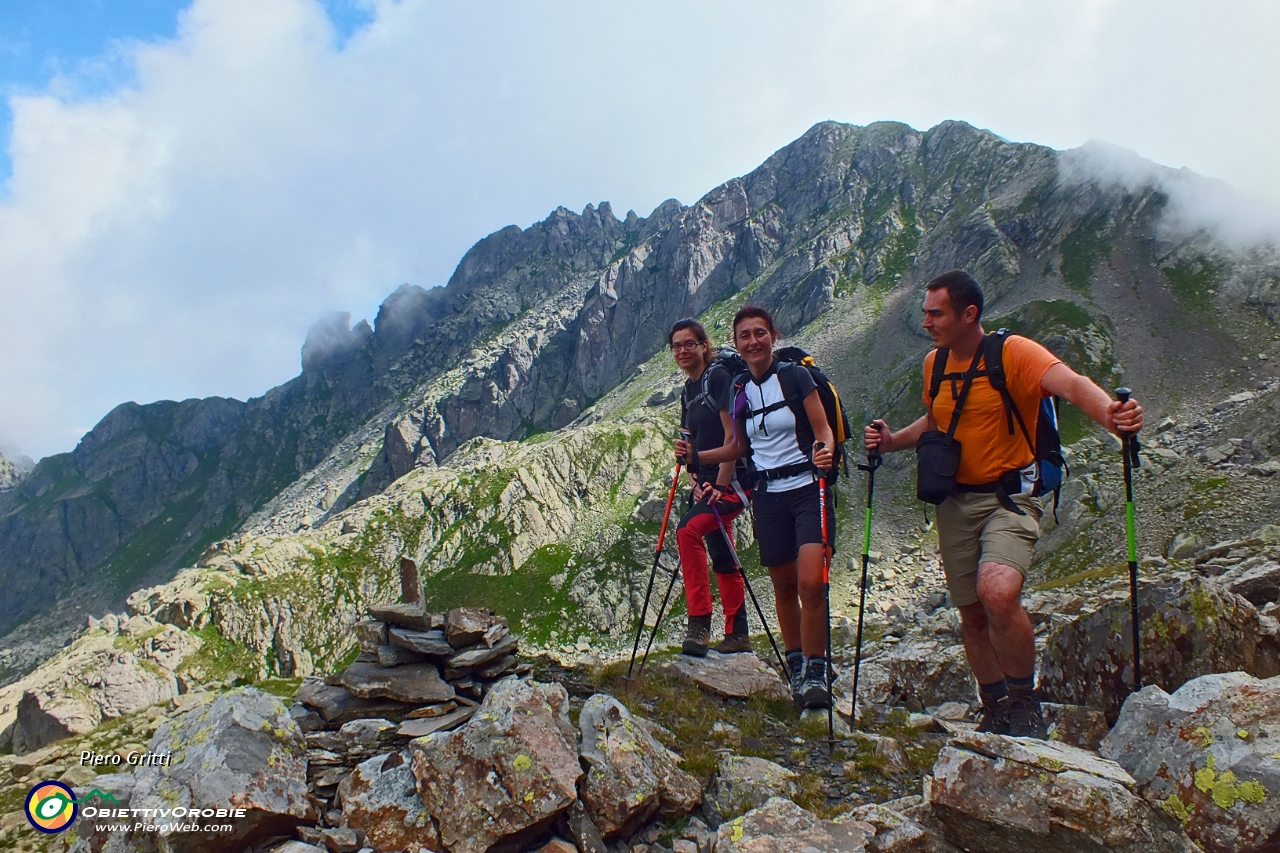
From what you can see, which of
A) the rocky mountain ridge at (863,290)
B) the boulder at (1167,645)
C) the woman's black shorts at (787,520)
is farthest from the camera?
the rocky mountain ridge at (863,290)

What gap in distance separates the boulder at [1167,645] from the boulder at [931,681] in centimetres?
343

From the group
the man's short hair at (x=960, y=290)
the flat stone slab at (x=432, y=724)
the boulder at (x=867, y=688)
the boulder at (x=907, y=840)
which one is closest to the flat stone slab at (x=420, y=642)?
the flat stone slab at (x=432, y=724)

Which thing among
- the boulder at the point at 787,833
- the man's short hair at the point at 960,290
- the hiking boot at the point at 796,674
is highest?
the man's short hair at the point at 960,290

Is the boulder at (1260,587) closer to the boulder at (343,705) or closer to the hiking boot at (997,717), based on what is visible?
the hiking boot at (997,717)

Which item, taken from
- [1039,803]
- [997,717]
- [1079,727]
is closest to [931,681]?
[997,717]

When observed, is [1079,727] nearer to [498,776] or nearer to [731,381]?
[498,776]

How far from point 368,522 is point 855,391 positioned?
64818 millimetres

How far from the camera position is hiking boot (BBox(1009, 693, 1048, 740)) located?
17.6 feet

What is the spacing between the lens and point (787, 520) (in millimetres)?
7973

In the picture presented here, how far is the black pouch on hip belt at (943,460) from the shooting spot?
595 cm

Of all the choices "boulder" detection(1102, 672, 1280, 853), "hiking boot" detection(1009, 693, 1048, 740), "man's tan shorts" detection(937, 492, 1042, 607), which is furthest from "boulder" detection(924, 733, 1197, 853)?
"man's tan shorts" detection(937, 492, 1042, 607)

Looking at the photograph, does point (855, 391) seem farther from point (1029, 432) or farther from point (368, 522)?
point (1029, 432)

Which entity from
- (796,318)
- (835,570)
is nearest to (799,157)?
(796,318)

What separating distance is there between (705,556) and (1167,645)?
5.58m
